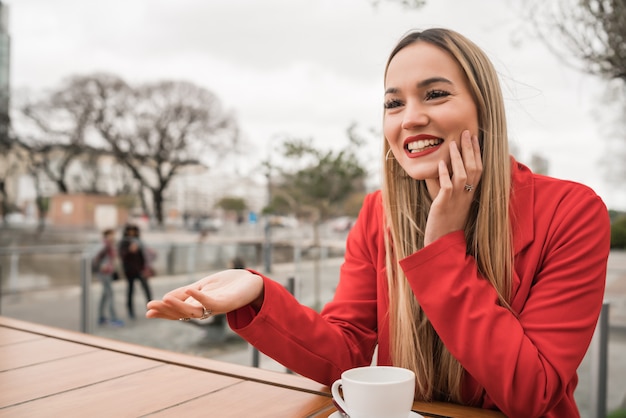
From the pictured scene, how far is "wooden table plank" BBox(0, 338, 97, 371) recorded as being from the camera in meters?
1.56

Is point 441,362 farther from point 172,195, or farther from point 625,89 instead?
point 172,195

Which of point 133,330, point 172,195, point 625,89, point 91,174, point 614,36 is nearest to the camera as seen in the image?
point 614,36

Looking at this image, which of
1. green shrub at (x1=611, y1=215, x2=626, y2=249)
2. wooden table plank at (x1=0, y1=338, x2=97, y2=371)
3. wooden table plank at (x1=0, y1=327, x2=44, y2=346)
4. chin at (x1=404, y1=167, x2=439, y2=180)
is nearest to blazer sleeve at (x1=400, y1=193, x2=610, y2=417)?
chin at (x1=404, y1=167, x2=439, y2=180)

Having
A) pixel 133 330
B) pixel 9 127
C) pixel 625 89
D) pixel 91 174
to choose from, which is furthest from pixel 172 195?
pixel 625 89

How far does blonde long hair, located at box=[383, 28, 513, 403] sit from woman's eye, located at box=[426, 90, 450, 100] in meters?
0.07

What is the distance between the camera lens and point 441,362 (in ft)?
4.45

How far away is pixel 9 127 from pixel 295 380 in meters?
34.6

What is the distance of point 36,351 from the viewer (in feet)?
5.49

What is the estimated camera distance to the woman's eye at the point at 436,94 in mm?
1357

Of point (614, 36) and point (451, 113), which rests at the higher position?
point (614, 36)

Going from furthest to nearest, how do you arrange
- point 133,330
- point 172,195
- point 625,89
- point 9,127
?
point 172,195 → point 9,127 → point 133,330 → point 625,89

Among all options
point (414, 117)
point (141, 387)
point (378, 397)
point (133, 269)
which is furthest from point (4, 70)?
point (378, 397)

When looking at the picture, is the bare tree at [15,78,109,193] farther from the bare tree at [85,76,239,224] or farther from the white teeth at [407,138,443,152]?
the white teeth at [407,138,443,152]

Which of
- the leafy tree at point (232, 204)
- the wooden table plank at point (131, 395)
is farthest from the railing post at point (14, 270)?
the leafy tree at point (232, 204)
